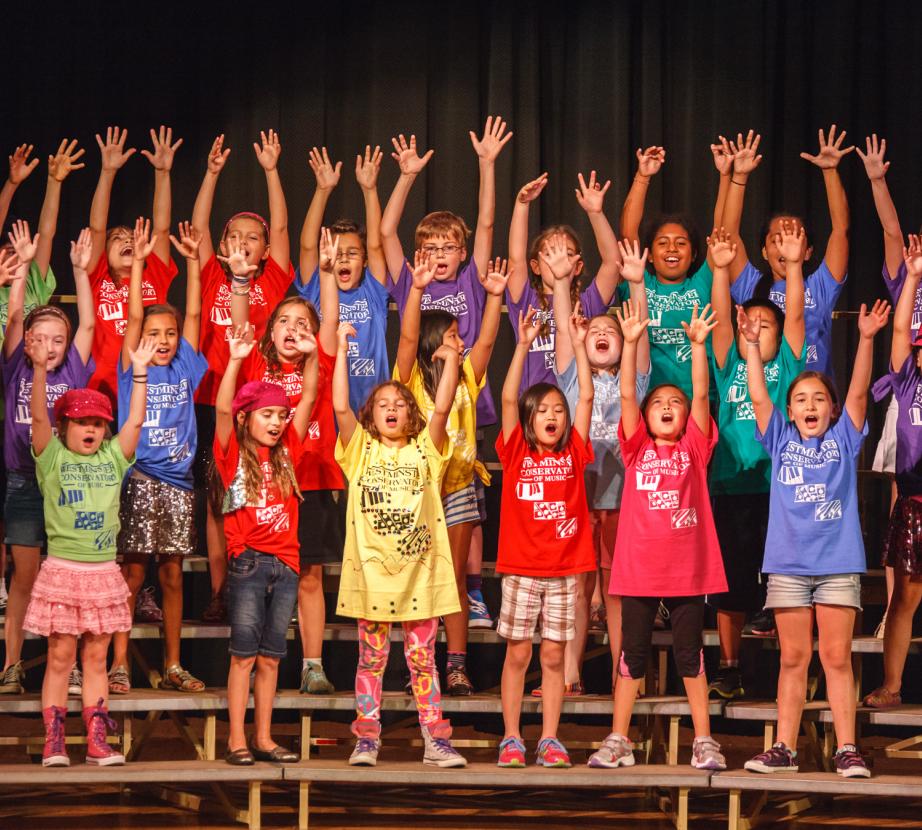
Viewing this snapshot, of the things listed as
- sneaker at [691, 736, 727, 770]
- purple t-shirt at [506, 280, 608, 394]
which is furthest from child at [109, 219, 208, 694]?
sneaker at [691, 736, 727, 770]

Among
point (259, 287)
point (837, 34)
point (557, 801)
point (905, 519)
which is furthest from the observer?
point (837, 34)

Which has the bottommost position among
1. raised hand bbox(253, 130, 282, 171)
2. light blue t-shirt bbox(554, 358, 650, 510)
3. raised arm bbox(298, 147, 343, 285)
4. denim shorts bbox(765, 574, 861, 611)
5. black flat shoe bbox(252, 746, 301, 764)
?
black flat shoe bbox(252, 746, 301, 764)

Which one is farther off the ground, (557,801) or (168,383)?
(168,383)

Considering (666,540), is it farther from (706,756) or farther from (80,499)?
(80,499)

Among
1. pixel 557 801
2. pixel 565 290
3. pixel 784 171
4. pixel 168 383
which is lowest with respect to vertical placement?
pixel 557 801

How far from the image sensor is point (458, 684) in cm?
486

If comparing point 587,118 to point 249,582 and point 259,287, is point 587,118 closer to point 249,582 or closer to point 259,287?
point 259,287

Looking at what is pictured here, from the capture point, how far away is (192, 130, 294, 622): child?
5.35 meters

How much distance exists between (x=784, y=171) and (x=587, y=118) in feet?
3.17

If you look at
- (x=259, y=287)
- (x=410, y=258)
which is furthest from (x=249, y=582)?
(x=410, y=258)

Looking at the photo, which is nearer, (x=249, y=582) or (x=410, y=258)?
(x=249, y=582)

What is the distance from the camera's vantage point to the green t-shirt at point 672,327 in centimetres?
532

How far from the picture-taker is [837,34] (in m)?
6.20

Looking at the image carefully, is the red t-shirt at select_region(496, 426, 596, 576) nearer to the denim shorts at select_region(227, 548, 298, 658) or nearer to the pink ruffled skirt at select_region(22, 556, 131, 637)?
the denim shorts at select_region(227, 548, 298, 658)
